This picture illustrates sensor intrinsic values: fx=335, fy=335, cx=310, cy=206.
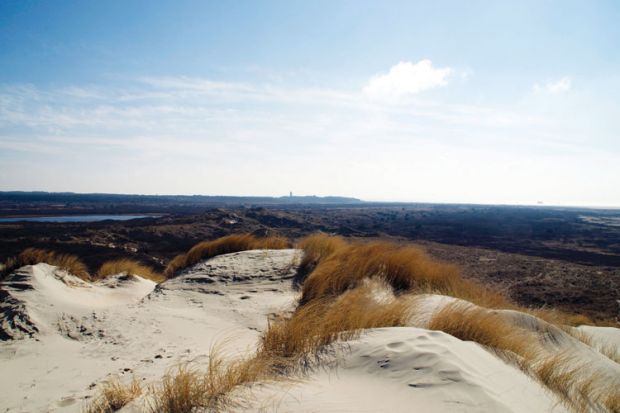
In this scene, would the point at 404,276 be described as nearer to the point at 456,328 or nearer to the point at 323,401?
the point at 456,328

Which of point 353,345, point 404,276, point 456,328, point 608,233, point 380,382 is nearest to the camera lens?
point 380,382

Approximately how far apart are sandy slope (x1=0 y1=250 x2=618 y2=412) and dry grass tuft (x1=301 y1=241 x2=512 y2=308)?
29.6 inches

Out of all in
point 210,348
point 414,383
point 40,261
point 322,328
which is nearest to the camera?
point 414,383

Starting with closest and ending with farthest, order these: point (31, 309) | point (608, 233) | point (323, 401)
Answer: point (323, 401) < point (31, 309) < point (608, 233)

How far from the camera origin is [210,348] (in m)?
4.14

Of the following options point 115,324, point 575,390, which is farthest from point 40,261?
point 575,390

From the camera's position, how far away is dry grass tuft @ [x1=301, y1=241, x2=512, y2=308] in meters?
5.82

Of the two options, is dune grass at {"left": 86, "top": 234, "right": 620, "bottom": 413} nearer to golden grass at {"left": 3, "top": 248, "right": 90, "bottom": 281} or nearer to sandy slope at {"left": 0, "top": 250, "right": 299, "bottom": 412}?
sandy slope at {"left": 0, "top": 250, "right": 299, "bottom": 412}

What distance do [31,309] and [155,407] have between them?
13.8ft

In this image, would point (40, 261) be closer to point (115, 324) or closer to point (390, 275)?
point (115, 324)

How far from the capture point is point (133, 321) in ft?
16.6

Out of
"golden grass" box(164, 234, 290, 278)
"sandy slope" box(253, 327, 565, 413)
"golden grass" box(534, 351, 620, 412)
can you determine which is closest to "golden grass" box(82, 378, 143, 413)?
"sandy slope" box(253, 327, 565, 413)

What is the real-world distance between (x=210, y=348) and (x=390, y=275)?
11.7ft

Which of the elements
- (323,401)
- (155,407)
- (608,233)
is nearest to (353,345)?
(323,401)
